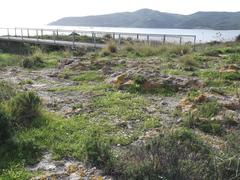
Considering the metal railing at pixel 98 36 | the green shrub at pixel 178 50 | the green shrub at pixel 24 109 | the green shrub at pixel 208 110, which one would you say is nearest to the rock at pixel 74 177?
the green shrub at pixel 24 109

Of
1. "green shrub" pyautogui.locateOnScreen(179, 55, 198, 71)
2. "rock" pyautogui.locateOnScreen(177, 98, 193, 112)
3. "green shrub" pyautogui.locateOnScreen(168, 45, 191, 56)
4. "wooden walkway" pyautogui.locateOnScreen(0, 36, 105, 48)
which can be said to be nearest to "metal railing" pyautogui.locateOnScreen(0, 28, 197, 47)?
"wooden walkway" pyautogui.locateOnScreen(0, 36, 105, 48)

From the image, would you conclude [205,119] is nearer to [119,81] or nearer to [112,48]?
[119,81]

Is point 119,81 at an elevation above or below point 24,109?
below

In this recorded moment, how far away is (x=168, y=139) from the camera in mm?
6387

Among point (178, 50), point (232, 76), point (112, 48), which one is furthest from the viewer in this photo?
point (112, 48)

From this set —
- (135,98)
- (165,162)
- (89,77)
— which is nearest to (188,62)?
(89,77)

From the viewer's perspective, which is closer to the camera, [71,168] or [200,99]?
[71,168]

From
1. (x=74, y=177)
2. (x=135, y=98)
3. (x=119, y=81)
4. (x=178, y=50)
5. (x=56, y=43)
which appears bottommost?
(x=56, y=43)

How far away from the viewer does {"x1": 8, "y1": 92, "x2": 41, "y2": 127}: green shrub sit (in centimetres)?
842

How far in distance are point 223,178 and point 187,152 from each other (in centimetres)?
71

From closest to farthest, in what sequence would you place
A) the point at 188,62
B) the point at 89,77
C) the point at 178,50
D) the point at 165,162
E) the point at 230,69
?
the point at 165,162, the point at 230,69, the point at 89,77, the point at 188,62, the point at 178,50

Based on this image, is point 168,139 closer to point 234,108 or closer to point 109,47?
point 234,108

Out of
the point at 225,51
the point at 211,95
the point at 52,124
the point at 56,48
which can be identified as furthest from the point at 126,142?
the point at 56,48

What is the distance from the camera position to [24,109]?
862cm
